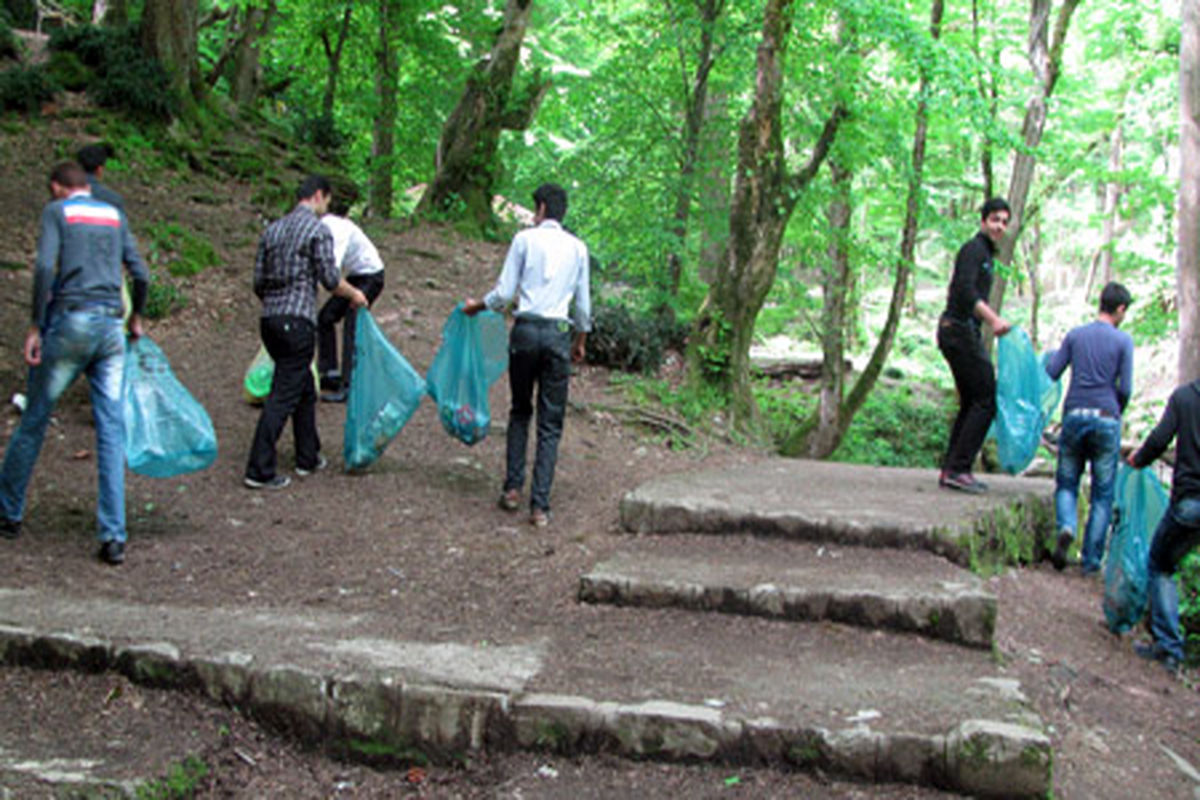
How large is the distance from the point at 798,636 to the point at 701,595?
50 cm

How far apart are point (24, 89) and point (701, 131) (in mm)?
8144

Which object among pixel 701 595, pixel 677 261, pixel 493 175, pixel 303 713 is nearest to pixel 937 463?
pixel 677 261

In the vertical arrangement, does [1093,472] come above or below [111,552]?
above

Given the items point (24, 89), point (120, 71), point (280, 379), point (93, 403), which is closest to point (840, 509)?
point (280, 379)

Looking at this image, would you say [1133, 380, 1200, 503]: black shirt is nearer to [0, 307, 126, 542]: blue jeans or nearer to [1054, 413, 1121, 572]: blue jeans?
[1054, 413, 1121, 572]: blue jeans

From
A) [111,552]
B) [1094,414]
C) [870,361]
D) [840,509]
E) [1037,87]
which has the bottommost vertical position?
[111,552]

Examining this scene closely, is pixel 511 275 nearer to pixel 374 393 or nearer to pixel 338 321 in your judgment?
pixel 374 393

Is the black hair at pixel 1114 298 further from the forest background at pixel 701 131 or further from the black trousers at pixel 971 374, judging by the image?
the forest background at pixel 701 131

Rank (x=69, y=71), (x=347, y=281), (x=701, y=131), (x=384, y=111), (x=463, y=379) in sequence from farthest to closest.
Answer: (x=384, y=111) → (x=69, y=71) → (x=701, y=131) → (x=347, y=281) → (x=463, y=379)

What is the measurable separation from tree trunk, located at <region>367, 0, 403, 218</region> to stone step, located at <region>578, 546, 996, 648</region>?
11213 millimetres

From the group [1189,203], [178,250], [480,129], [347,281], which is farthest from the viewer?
[480,129]

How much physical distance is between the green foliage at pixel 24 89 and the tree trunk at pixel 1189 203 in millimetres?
12690

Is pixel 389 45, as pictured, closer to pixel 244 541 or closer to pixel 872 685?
pixel 244 541

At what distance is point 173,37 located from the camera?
12.0 meters
